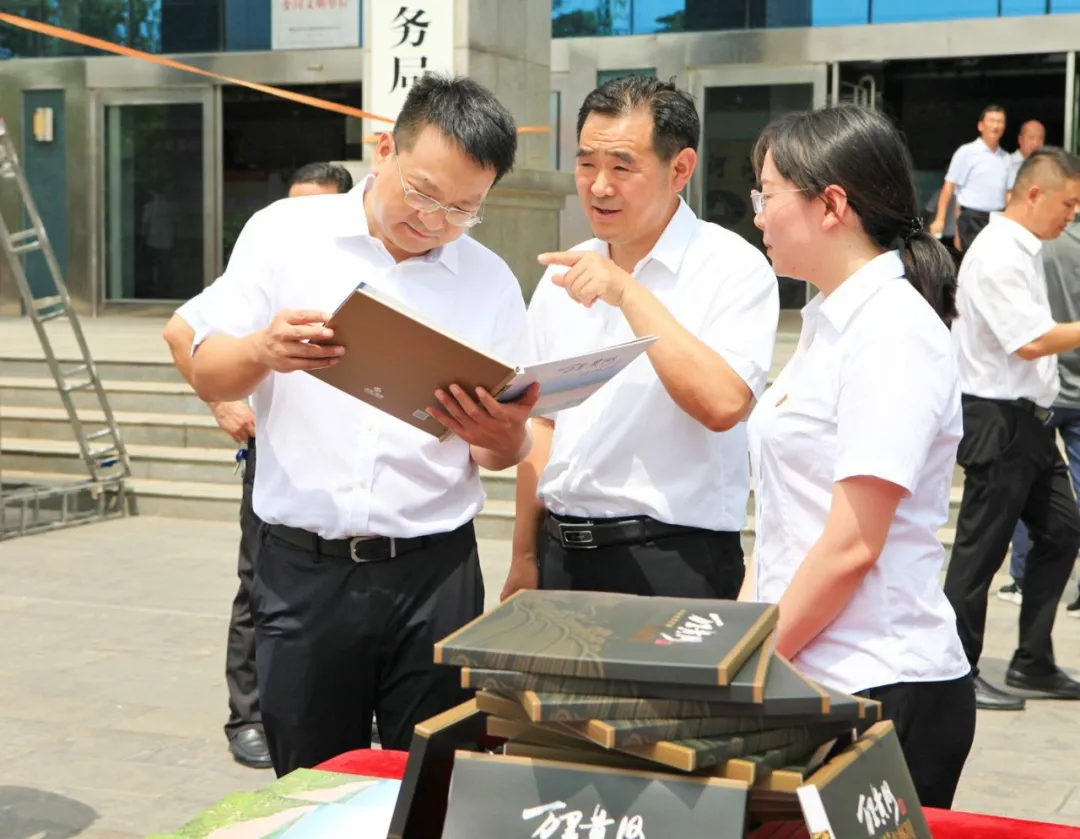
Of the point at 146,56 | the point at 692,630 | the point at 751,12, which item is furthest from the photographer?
the point at 751,12

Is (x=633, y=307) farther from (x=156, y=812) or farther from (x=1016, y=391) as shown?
(x=1016, y=391)

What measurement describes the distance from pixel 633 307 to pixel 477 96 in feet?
1.59

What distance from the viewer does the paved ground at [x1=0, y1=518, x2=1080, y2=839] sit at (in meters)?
4.28

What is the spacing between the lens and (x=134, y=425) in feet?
32.0

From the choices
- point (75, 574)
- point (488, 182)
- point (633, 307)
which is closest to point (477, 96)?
point (488, 182)

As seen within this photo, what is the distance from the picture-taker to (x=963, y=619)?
5.08 m

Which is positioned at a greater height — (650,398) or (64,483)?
(650,398)

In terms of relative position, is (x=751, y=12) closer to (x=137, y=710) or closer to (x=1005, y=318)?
(x=1005, y=318)

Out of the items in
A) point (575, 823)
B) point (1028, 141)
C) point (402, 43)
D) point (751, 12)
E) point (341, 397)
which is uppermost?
point (751, 12)

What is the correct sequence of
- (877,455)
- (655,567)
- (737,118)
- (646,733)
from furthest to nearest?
(737,118) < (655,567) < (877,455) < (646,733)

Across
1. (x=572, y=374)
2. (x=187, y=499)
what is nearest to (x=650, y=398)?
(x=572, y=374)

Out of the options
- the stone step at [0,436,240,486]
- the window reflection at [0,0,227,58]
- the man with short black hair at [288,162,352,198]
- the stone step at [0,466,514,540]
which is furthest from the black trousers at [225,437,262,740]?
the window reflection at [0,0,227,58]

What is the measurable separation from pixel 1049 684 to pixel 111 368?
7.33 meters

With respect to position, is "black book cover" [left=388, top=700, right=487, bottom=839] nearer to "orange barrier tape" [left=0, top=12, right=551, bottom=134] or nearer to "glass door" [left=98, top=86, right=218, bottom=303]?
"orange barrier tape" [left=0, top=12, right=551, bottom=134]
